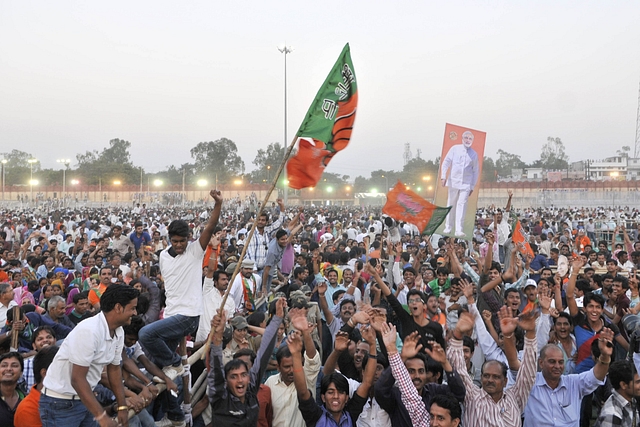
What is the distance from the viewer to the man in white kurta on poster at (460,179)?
10.4m

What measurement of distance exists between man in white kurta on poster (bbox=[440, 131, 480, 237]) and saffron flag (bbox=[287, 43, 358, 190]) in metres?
4.70

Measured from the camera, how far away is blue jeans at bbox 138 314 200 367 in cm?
Result: 465

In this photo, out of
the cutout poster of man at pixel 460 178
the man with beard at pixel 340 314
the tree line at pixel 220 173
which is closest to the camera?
the man with beard at pixel 340 314

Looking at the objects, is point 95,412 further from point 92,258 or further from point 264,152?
point 264,152

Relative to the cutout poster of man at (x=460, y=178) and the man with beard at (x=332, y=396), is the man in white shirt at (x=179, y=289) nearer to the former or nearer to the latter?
the man with beard at (x=332, y=396)

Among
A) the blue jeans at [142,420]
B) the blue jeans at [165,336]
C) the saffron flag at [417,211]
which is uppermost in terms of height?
the saffron flag at [417,211]

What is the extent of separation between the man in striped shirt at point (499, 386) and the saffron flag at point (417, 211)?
16.1 ft

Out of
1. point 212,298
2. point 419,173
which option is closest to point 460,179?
point 212,298

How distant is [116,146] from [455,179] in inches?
4159

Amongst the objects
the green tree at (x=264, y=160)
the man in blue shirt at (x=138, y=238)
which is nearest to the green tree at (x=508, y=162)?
the green tree at (x=264, y=160)

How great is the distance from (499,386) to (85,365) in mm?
2885

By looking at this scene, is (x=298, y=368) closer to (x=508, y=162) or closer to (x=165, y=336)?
(x=165, y=336)

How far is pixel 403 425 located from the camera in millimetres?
4406

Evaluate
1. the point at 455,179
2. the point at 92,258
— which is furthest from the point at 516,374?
the point at 92,258
